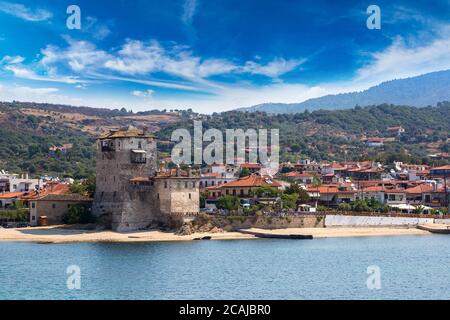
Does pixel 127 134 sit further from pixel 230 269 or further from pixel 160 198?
pixel 230 269

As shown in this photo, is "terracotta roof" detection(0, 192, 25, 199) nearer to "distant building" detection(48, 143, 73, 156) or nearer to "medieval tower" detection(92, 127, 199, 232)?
"medieval tower" detection(92, 127, 199, 232)

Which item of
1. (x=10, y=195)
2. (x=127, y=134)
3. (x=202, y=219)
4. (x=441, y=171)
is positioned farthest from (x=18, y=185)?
(x=441, y=171)

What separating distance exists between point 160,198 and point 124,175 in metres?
3.49

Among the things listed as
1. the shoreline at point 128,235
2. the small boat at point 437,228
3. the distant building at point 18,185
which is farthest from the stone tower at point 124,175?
the distant building at point 18,185

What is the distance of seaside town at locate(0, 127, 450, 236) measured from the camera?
2469 inches

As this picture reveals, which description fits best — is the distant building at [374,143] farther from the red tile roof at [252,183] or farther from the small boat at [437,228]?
the small boat at [437,228]

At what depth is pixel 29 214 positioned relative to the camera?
6894 centimetres

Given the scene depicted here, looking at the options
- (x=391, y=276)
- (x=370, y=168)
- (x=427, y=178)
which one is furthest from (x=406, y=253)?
(x=370, y=168)

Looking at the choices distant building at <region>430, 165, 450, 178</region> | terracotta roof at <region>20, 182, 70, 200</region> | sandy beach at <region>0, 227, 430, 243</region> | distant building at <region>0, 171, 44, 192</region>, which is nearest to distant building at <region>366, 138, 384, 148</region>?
distant building at <region>430, 165, 450, 178</region>

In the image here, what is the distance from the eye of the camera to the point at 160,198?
62.6m

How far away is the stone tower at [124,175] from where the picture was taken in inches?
2475

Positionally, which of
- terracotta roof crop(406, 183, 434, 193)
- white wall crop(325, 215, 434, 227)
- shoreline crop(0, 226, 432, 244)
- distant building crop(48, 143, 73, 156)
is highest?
distant building crop(48, 143, 73, 156)

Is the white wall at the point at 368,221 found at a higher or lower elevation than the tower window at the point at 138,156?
lower
